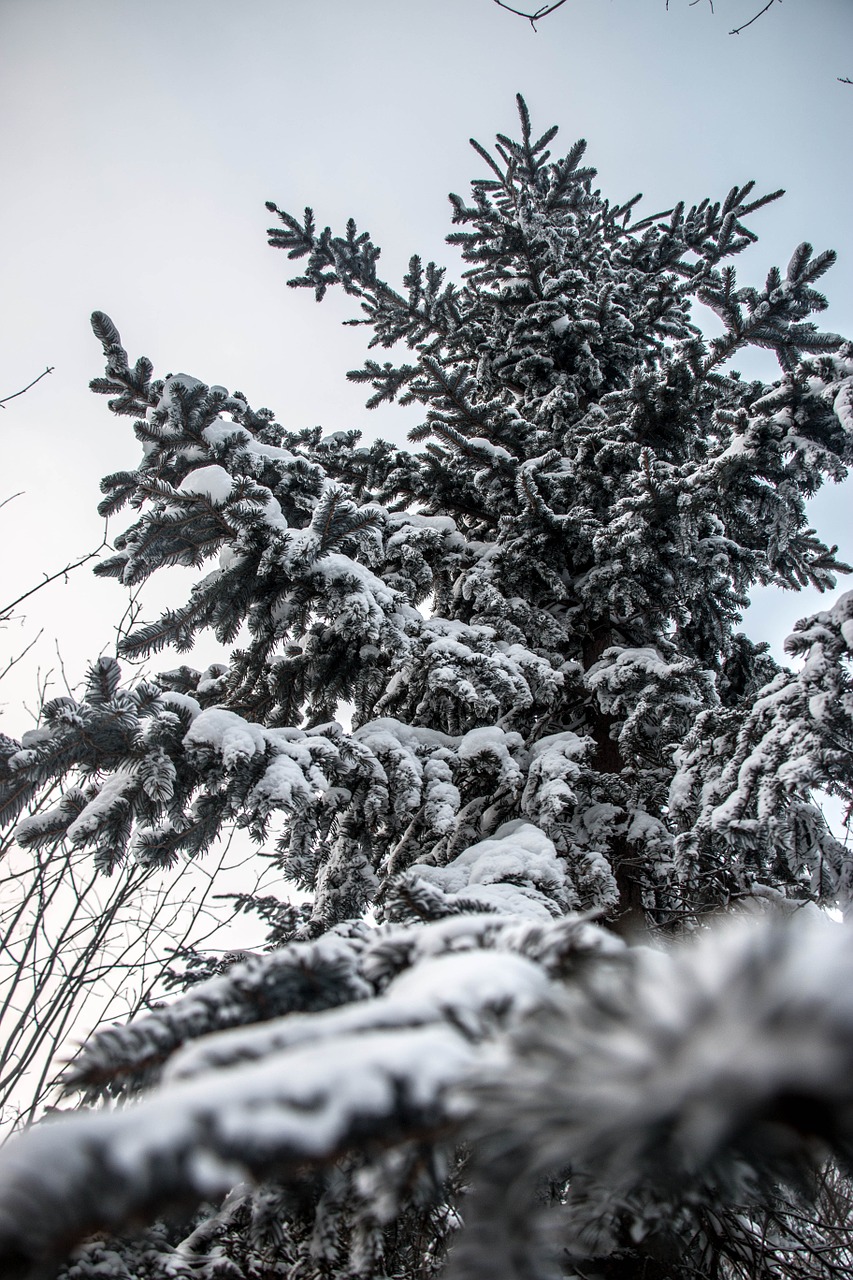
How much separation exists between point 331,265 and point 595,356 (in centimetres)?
350

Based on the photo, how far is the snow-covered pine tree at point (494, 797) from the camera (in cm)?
43

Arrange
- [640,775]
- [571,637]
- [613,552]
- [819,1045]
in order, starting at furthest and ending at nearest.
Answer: [571,637], [613,552], [640,775], [819,1045]

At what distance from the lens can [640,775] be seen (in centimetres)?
462

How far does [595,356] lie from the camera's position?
7703 mm

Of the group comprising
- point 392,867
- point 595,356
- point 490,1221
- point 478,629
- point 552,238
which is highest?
point 552,238

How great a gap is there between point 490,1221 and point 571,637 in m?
5.68

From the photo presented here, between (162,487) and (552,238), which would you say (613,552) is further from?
(552,238)

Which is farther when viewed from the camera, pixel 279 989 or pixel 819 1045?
pixel 279 989

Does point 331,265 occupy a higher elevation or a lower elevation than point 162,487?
higher

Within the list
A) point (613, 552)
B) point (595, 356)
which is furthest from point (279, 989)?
point (595, 356)

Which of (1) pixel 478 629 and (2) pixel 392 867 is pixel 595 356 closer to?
(1) pixel 478 629

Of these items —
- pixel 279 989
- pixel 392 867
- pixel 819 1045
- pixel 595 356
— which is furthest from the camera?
pixel 595 356

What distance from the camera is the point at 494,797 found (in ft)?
14.2

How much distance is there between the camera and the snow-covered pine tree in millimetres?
428
